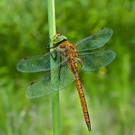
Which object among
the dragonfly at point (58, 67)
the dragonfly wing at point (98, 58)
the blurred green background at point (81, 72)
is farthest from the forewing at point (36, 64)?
the blurred green background at point (81, 72)

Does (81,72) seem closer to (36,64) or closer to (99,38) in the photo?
(99,38)

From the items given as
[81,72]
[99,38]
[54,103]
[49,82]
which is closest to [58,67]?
[49,82]

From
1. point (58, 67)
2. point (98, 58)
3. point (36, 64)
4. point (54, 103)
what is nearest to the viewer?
point (54, 103)

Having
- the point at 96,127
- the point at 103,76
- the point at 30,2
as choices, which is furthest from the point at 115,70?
the point at 30,2

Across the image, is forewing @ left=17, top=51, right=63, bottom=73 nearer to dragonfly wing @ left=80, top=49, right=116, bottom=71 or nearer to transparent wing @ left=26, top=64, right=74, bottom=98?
transparent wing @ left=26, top=64, right=74, bottom=98

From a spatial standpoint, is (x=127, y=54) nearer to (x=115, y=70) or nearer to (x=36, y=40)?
(x=115, y=70)

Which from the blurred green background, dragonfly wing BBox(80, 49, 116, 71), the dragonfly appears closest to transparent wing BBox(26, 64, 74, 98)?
the dragonfly
